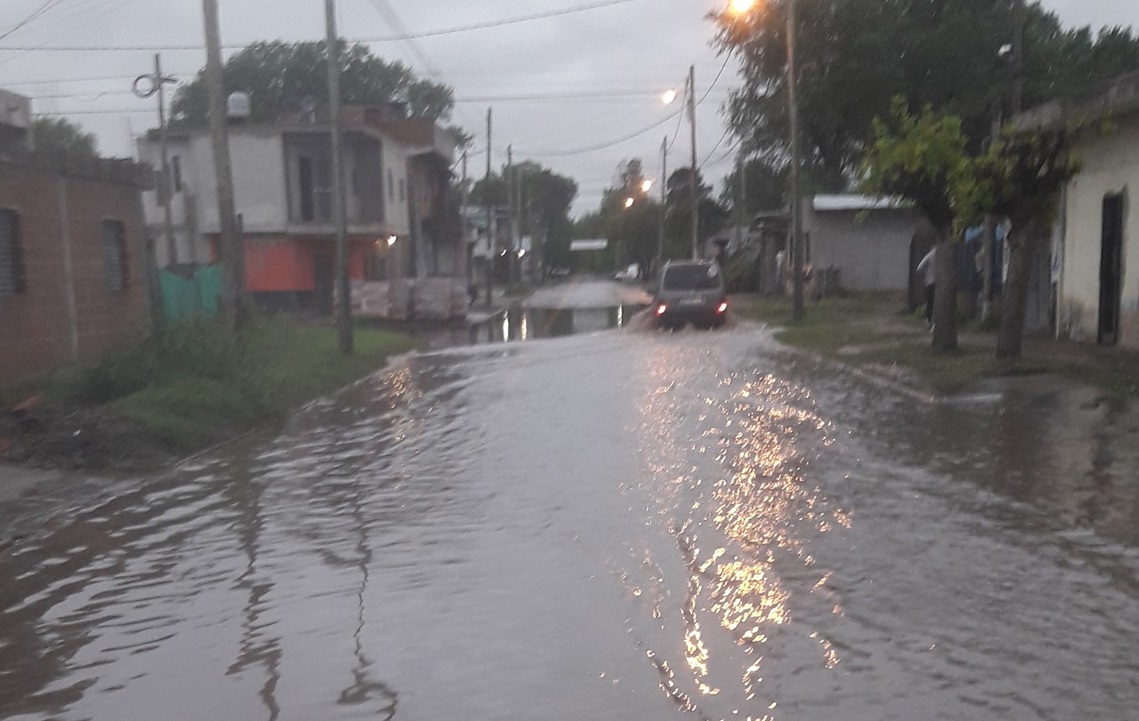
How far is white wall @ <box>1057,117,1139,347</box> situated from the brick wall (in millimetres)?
14113

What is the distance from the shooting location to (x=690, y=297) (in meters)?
30.7

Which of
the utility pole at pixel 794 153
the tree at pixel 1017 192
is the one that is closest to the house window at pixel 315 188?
the utility pole at pixel 794 153

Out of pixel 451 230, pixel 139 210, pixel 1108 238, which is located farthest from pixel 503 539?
pixel 451 230

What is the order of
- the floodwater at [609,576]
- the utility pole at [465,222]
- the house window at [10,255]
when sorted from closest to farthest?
1. the floodwater at [609,576]
2. the house window at [10,255]
3. the utility pole at [465,222]

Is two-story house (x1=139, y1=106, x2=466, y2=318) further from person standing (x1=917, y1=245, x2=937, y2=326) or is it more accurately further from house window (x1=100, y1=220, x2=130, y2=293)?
house window (x1=100, y1=220, x2=130, y2=293)

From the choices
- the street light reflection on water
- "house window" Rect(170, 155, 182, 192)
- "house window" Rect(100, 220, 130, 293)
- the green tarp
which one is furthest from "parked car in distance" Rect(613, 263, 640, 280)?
the street light reflection on water

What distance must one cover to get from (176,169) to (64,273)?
25.9 meters

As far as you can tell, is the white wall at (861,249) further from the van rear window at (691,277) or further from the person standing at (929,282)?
the person standing at (929,282)

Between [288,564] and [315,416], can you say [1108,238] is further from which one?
[288,564]

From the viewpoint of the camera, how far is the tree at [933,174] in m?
16.9

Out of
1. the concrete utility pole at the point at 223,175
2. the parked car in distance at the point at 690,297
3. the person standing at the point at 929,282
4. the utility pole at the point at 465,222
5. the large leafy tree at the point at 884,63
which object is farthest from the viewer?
the utility pole at the point at 465,222

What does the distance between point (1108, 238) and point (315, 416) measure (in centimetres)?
1244

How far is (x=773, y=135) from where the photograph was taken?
3266cm

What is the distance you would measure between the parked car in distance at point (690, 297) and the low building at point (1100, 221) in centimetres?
1033
